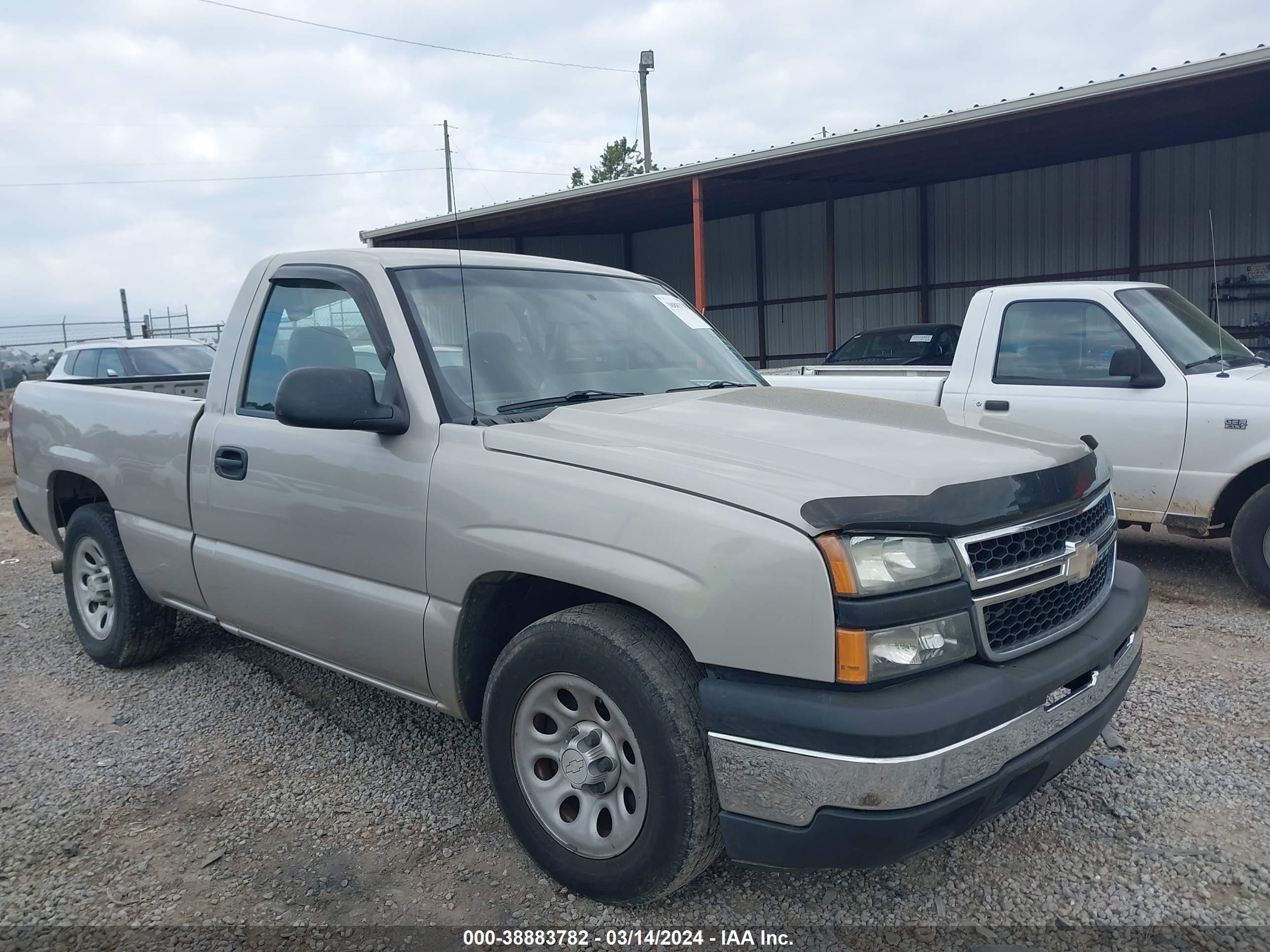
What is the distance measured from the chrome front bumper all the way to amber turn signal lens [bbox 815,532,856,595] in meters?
0.37

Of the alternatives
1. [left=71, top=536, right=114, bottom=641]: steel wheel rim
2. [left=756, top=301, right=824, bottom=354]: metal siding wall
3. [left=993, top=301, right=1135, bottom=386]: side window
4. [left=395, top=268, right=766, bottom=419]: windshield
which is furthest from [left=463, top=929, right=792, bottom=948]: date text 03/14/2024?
[left=756, top=301, right=824, bottom=354]: metal siding wall

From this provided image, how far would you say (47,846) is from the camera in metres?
3.14

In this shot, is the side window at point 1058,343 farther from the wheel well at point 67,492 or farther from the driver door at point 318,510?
the wheel well at point 67,492

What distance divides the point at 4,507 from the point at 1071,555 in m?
11.6

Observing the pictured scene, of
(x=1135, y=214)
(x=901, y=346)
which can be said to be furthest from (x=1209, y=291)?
(x=901, y=346)

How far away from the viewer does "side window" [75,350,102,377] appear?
13547 millimetres

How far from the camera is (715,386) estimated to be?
370 cm

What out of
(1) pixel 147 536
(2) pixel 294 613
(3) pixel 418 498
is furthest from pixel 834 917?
(1) pixel 147 536

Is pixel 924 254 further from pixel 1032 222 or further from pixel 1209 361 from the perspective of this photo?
pixel 1209 361

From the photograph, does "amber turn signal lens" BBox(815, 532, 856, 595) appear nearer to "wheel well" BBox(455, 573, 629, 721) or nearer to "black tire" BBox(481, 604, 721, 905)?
"black tire" BBox(481, 604, 721, 905)

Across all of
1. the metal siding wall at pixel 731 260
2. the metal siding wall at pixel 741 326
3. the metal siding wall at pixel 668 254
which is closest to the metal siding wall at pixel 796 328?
the metal siding wall at pixel 741 326

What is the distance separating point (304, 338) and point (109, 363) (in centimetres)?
1128

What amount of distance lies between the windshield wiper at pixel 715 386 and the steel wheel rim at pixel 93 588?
→ 3.03 meters

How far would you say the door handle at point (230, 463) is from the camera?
12.0 ft
